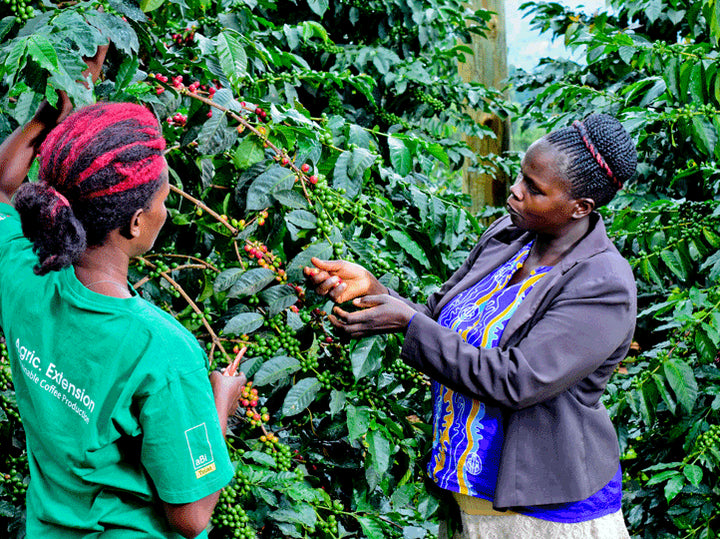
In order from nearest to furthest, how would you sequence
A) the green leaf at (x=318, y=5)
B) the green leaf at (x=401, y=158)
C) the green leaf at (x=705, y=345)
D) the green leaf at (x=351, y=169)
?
the green leaf at (x=351, y=169) → the green leaf at (x=401, y=158) → the green leaf at (x=705, y=345) → the green leaf at (x=318, y=5)

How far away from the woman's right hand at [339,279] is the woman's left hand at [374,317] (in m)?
0.05

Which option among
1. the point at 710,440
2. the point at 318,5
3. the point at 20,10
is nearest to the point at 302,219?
the point at 20,10

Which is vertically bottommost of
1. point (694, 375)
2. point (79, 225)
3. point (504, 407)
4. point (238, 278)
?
point (694, 375)

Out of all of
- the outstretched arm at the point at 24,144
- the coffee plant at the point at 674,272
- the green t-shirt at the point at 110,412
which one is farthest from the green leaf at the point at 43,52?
the coffee plant at the point at 674,272

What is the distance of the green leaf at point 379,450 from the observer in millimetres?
1889

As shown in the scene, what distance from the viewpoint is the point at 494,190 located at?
5609 mm

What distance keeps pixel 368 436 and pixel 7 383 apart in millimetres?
981

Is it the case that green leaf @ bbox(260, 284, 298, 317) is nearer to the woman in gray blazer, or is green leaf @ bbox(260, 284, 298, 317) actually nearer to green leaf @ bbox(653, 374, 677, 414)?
the woman in gray blazer

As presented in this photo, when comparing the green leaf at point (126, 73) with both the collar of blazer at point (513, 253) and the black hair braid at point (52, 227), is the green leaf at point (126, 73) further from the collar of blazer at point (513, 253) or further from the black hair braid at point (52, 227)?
the collar of blazer at point (513, 253)

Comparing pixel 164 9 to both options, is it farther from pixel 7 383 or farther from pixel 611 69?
pixel 611 69

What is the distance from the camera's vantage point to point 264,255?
6.45 ft

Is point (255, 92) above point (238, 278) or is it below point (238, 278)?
above

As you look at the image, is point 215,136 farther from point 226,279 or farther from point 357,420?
point 357,420

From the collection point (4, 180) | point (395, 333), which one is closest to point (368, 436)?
point (395, 333)
